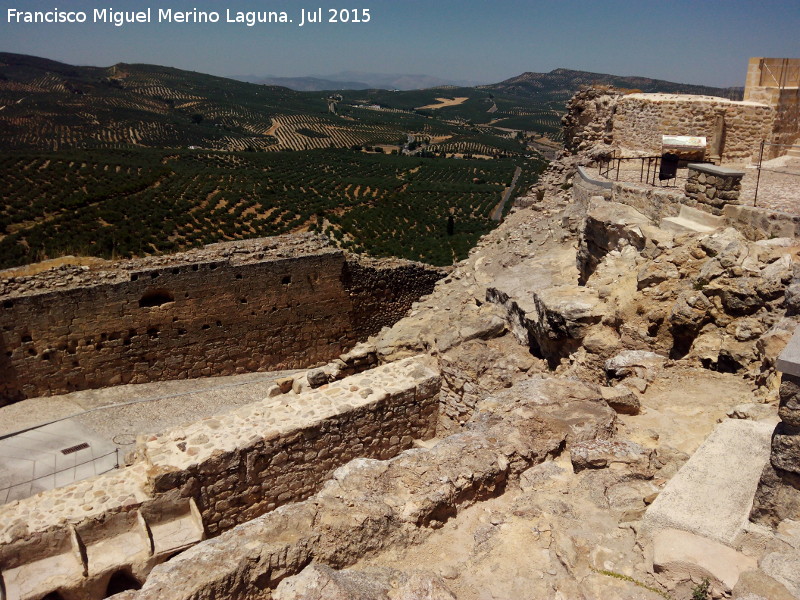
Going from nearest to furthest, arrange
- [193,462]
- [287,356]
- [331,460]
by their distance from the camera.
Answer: [193,462] < [331,460] < [287,356]

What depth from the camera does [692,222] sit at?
7.39 metres

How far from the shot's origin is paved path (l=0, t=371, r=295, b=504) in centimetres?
891

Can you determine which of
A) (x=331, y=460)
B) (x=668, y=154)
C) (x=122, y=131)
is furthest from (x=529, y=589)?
(x=122, y=131)

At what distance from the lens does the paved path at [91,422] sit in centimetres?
891

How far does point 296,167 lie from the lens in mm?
41562

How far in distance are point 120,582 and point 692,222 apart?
7.18 m

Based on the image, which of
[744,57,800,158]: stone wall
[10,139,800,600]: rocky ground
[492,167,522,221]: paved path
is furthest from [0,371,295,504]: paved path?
[492,167,522,221]: paved path

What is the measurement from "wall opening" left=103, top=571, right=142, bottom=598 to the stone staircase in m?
6.79

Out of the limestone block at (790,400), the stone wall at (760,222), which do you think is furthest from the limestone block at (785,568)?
the stone wall at (760,222)

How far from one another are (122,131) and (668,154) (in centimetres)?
5890

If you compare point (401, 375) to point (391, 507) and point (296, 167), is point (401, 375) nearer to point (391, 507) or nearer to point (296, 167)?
point (391, 507)

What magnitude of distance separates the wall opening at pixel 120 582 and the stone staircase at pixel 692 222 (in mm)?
6790

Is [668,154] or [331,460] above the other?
[668,154]

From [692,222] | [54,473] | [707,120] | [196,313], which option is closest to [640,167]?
[707,120]
